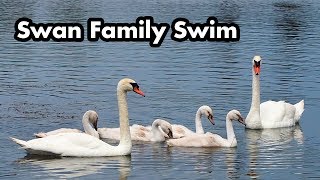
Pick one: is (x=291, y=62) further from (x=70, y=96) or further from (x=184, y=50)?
(x=70, y=96)

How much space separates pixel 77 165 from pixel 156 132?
2.59 m

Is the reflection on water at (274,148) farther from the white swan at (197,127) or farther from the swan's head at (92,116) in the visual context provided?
the swan's head at (92,116)

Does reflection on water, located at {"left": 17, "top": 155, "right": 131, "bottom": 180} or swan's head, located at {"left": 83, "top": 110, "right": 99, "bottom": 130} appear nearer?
reflection on water, located at {"left": 17, "top": 155, "right": 131, "bottom": 180}

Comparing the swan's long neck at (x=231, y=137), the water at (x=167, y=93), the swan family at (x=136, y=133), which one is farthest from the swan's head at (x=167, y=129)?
the swan's long neck at (x=231, y=137)

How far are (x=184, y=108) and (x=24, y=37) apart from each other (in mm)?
16264

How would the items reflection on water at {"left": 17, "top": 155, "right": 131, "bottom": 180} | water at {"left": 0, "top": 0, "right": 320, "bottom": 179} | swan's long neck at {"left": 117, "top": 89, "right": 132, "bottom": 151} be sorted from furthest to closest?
swan's long neck at {"left": 117, "top": 89, "right": 132, "bottom": 151} → water at {"left": 0, "top": 0, "right": 320, "bottom": 179} → reflection on water at {"left": 17, "top": 155, "right": 131, "bottom": 180}

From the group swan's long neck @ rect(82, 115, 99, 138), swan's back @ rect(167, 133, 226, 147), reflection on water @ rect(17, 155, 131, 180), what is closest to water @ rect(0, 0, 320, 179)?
reflection on water @ rect(17, 155, 131, 180)

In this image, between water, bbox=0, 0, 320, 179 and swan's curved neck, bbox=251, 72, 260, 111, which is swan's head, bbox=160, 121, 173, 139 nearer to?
water, bbox=0, 0, 320, 179

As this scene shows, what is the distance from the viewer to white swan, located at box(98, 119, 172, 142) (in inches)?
800

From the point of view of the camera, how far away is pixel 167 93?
25953 mm

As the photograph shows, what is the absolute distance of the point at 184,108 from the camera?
2372 cm

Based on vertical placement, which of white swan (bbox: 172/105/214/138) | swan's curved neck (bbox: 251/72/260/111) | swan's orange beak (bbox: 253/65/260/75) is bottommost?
white swan (bbox: 172/105/214/138)

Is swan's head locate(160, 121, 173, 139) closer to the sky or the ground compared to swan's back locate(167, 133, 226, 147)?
closer to the sky

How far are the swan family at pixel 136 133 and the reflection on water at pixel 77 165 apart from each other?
0.14 meters
